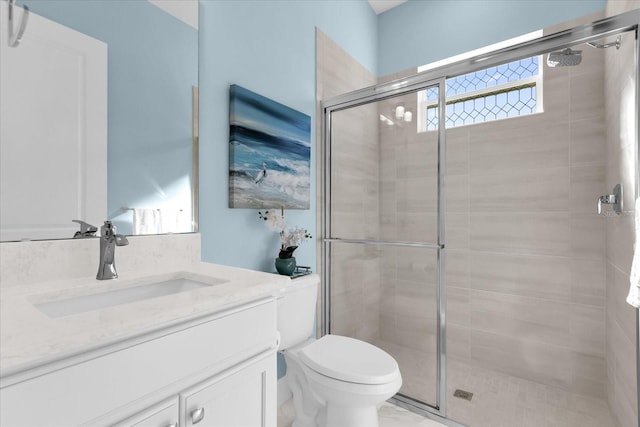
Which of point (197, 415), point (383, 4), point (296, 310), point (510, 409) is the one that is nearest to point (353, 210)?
point (296, 310)

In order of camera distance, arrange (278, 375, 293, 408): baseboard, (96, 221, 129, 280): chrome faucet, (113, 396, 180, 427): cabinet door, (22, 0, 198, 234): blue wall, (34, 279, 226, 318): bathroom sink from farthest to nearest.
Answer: (278, 375, 293, 408): baseboard → (22, 0, 198, 234): blue wall → (96, 221, 129, 280): chrome faucet → (34, 279, 226, 318): bathroom sink → (113, 396, 180, 427): cabinet door

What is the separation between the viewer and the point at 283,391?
6.26 ft

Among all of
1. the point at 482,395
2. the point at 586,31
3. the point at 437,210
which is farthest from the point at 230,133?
the point at 482,395

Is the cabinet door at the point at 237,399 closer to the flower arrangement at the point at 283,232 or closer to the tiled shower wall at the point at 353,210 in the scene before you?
the flower arrangement at the point at 283,232

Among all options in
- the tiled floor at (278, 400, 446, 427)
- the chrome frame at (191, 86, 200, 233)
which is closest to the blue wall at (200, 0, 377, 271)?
the chrome frame at (191, 86, 200, 233)

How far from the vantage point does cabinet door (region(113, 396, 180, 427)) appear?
0.68 m

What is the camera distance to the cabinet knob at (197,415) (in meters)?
0.79

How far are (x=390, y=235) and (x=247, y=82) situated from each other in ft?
4.06

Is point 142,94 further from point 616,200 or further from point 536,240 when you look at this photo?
point 536,240

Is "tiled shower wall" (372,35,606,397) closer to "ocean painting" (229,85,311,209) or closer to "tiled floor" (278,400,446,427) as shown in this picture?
"tiled floor" (278,400,446,427)

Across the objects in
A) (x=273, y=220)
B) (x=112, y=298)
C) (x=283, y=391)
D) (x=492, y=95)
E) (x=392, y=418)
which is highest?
(x=492, y=95)

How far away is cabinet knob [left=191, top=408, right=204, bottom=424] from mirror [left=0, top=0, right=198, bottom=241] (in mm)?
688

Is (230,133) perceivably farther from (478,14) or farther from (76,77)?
(478,14)

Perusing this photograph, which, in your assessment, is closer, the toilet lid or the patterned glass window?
the toilet lid
